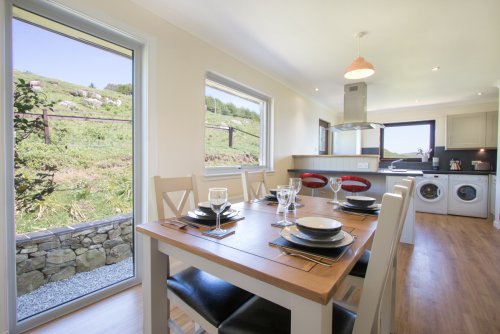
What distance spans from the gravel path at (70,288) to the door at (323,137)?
475cm

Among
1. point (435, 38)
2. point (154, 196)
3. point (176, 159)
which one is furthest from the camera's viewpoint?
point (435, 38)

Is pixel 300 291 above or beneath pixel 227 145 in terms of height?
beneath

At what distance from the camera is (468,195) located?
14.3 feet

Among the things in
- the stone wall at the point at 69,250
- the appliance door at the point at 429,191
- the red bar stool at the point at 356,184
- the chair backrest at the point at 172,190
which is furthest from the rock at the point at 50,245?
the appliance door at the point at 429,191

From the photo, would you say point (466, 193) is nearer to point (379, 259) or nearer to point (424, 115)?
point (424, 115)

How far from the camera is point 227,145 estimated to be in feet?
9.75

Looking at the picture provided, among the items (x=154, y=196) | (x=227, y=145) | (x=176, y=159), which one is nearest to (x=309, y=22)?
(x=227, y=145)

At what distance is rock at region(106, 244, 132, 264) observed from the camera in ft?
6.33

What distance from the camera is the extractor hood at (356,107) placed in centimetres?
397

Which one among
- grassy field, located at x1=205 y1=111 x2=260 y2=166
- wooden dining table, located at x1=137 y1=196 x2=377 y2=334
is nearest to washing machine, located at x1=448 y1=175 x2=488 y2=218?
grassy field, located at x1=205 y1=111 x2=260 y2=166

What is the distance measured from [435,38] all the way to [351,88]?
5.34 ft

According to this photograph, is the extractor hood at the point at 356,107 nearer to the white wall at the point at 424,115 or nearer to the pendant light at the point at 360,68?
the pendant light at the point at 360,68

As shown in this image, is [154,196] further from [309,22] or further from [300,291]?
[309,22]

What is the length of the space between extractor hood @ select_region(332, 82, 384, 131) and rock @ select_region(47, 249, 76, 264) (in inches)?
160
